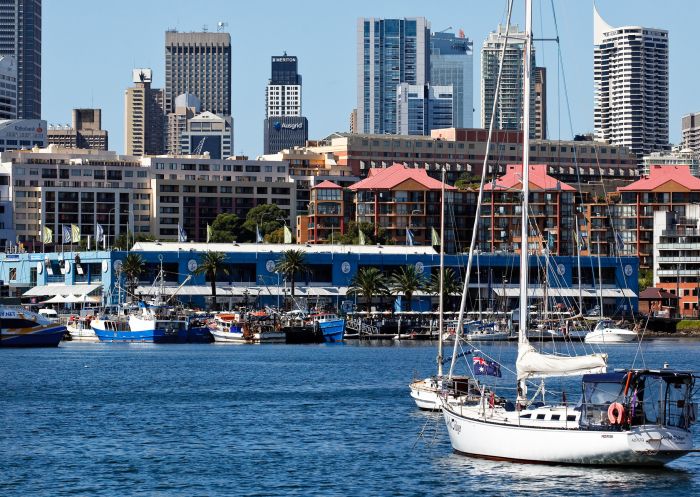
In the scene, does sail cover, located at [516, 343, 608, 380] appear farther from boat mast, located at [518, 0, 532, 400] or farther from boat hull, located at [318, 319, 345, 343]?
boat hull, located at [318, 319, 345, 343]

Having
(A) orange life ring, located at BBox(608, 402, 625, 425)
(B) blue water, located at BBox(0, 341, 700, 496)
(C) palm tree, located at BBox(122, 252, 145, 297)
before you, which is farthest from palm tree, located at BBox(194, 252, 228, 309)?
(A) orange life ring, located at BBox(608, 402, 625, 425)

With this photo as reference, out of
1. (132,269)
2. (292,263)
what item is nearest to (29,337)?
(132,269)

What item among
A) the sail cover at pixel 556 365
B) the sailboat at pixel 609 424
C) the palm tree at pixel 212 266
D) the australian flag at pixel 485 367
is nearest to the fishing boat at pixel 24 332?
the palm tree at pixel 212 266

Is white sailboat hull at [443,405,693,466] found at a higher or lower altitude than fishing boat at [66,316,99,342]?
lower

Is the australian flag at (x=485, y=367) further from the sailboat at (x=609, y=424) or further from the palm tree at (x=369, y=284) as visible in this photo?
the palm tree at (x=369, y=284)

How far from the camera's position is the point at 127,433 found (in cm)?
7388

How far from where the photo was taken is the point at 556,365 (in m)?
60.2

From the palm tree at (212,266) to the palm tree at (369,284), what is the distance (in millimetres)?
16575

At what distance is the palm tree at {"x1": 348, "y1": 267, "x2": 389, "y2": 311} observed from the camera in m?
196

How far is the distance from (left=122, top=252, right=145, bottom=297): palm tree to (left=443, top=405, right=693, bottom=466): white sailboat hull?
452 feet

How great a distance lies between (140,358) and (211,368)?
55.5 ft

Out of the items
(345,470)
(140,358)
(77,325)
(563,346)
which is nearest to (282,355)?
(140,358)

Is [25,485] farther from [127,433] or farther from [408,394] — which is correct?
[408,394]

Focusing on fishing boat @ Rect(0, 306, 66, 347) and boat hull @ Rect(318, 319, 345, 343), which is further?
boat hull @ Rect(318, 319, 345, 343)
